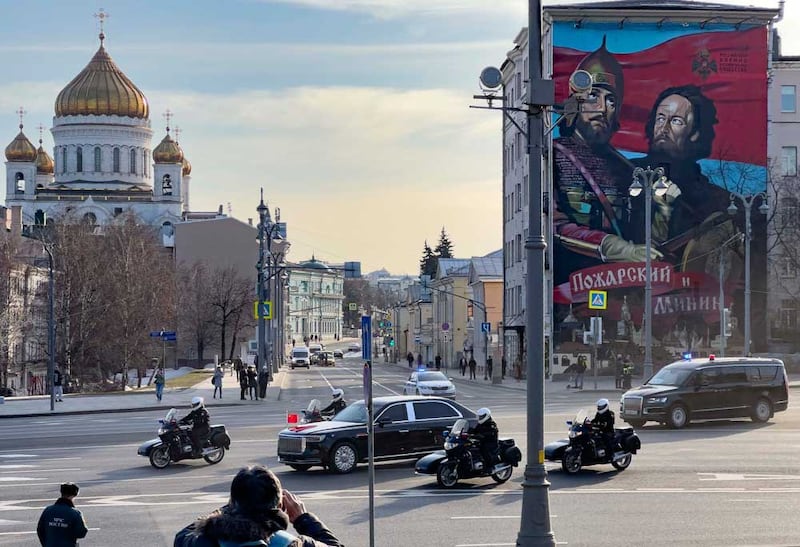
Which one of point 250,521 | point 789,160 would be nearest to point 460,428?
point 250,521

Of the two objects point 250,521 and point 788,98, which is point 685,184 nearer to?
point 788,98

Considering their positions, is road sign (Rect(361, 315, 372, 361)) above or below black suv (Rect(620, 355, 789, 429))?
above

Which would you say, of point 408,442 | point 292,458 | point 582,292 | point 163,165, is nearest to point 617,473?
point 408,442

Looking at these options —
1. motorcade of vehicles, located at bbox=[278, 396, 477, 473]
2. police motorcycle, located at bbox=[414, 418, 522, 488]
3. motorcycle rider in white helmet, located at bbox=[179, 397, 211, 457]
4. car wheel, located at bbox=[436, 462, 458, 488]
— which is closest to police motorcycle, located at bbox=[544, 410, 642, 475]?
police motorcycle, located at bbox=[414, 418, 522, 488]

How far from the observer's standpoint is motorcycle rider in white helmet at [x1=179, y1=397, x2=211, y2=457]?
82.0 feet

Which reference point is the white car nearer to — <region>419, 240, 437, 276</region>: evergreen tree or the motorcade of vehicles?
the motorcade of vehicles

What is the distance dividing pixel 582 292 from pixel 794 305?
1528 centimetres

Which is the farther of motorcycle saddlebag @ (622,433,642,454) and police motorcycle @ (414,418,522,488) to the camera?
motorcycle saddlebag @ (622,433,642,454)

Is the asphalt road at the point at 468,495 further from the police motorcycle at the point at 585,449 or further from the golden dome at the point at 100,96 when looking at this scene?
the golden dome at the point at 100,96

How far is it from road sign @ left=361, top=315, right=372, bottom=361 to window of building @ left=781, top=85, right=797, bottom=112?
6797cm

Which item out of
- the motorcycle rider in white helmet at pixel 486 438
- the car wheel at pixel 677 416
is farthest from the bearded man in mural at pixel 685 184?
the motorcycle rider in white helmet at pixel 486 438

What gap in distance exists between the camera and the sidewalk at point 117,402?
46938 millimetres

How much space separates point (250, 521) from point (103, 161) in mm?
151918

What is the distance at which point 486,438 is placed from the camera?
70.0 feet
